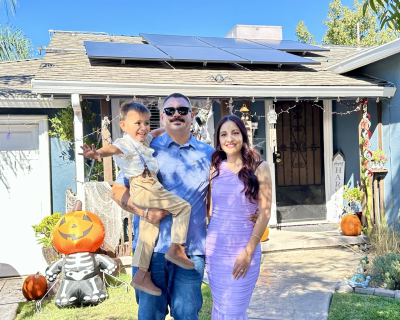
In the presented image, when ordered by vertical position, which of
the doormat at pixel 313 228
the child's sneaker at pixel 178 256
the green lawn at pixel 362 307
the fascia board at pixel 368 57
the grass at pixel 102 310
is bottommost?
the grass at pixel 102 310

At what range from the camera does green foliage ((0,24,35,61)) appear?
56.3 ft

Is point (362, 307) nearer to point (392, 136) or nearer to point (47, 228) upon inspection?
point (392, 136)

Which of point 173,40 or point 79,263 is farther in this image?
point 173,40

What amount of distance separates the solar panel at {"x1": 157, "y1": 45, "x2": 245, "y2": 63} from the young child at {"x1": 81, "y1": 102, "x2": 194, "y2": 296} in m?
4.77

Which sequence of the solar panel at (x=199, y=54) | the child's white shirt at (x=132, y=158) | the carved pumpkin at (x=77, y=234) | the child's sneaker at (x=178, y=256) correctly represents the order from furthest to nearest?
the solar panel at (x=199, y=54), the carved pumpkin at (x=77, y=234), the child's white shirt at (x=132, y=158), the child's sneaker at (x=178, y=256)

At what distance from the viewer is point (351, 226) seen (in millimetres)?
7055

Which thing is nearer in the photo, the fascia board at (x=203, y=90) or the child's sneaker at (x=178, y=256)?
the child's sneaker at (x=178, y=256)

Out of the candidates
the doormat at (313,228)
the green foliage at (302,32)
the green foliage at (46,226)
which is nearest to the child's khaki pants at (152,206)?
the green foliage at (46,226)

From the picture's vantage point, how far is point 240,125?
107 inches

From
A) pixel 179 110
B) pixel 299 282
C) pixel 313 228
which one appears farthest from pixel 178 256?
pixel 313 228

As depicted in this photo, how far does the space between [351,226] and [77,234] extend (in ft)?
15.6

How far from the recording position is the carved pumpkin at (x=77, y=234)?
488cm

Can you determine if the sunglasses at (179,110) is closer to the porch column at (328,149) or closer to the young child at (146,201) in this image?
the young child at (146,201)

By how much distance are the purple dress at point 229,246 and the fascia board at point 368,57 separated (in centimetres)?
514
